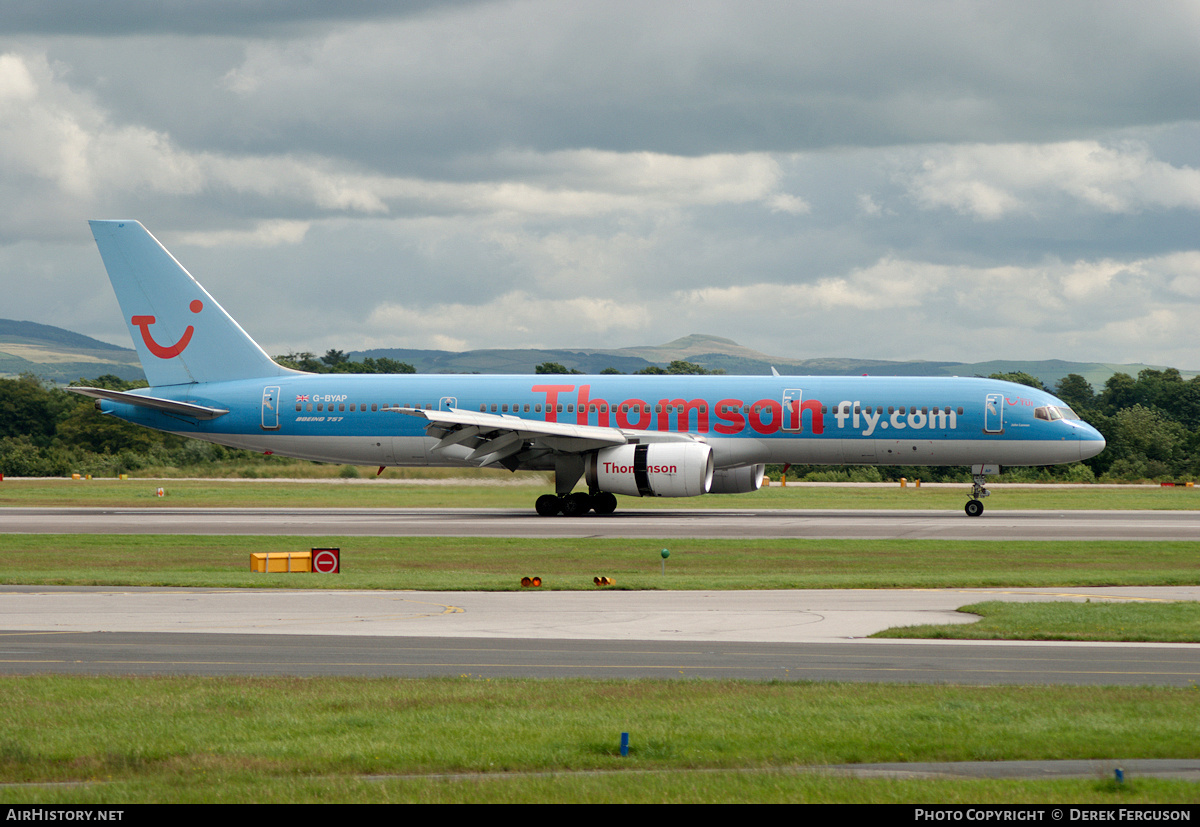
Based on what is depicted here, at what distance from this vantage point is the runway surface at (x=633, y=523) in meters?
37.8

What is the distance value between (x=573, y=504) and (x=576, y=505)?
0.41 ft

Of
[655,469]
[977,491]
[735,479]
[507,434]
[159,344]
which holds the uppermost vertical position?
[159,344]

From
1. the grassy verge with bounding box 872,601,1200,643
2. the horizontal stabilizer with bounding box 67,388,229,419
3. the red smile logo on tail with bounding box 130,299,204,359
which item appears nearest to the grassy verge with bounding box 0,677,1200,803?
the grassy verge with bounding box 872,601,1200,643

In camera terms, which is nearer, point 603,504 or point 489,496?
point 603,504

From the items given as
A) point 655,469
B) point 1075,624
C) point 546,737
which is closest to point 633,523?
point 655,469

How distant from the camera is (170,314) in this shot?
50.7 metres

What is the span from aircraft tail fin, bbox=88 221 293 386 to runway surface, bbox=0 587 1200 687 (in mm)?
27149

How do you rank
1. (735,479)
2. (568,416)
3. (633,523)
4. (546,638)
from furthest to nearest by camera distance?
(735,479) → (568,416) → (633,523) → (546,638)

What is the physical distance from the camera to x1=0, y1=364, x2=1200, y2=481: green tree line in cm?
8131

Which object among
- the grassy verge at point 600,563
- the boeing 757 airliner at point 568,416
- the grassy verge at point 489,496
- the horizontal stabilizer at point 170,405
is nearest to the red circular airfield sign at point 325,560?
the grassy verge at point 600,563

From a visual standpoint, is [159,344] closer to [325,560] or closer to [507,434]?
[507,434]

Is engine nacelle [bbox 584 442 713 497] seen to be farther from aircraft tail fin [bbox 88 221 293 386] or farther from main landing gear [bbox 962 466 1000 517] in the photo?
aircraft tail fin [bbox 88 221 293 386]

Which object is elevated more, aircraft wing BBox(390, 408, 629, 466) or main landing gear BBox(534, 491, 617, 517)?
aircraft wing BBox(390, 408, 629, 466)
